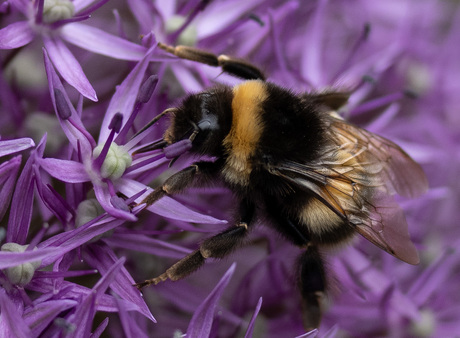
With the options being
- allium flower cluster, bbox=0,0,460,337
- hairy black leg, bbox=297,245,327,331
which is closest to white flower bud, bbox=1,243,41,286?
allium flower cluster, bbox=0,0,460,337

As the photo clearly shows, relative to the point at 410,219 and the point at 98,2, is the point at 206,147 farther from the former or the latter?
the point at 410,219

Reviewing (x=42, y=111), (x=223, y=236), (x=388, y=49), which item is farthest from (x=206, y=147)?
(x=388, y=49)

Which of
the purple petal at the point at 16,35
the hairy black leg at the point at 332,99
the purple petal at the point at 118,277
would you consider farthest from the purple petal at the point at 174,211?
the hairy black leg at the point at 332,99

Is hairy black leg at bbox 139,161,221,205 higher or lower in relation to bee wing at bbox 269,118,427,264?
higher

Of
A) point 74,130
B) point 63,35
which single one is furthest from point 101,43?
point 74,130

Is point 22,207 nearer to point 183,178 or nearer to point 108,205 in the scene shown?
point 108,205

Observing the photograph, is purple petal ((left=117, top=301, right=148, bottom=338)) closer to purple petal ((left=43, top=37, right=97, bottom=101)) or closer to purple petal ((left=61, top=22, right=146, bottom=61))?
purple petal ((left=43, top=37, right=97, bottom=101))
